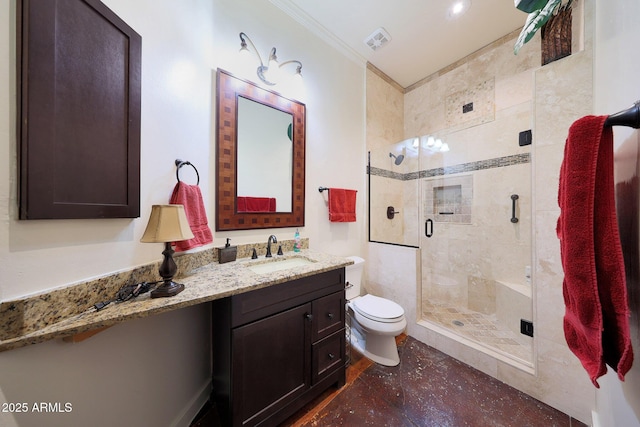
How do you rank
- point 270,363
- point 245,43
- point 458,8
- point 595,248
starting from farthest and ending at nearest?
point 458,8 → point 245,43 → point 270,363 → point 595,248

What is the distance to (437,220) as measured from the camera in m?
2.34

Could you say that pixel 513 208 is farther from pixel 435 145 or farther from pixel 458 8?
pixel 458 8

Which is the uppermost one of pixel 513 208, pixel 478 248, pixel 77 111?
pixel 77 111

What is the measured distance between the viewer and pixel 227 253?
4.54 feet

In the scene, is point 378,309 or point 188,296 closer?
point 188,296

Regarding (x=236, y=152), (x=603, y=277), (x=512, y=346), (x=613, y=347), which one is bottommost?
(x=512, y=346)

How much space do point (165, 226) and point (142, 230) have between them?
0.22m

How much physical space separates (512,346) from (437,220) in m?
1.20

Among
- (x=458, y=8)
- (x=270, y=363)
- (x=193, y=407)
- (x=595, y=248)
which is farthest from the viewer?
(x=458, y=8)

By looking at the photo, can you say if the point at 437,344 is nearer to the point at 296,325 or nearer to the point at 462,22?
the point at 296,325

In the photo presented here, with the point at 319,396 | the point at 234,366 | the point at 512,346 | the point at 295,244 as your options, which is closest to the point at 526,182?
the point at 512,346

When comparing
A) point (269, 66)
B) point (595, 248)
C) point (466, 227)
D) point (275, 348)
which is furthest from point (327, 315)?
point (269, 66)

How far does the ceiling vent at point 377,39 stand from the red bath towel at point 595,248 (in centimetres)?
204

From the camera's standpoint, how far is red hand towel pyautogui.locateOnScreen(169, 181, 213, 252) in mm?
Result: 1098
